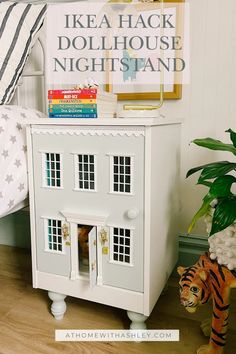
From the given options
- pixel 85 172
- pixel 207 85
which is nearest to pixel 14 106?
pixel 85 172

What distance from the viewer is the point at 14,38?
1.17m

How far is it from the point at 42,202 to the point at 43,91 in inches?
27.9

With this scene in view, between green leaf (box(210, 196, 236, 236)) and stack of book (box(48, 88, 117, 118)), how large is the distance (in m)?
0.43

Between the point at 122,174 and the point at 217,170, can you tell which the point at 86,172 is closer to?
the point at 122,174

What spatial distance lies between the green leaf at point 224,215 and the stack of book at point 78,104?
0.43m

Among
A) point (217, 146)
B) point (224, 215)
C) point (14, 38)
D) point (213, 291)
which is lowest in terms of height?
point (213, 291)

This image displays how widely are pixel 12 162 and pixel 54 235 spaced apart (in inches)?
10.0

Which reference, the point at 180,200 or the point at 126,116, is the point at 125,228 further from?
the point at 180,200

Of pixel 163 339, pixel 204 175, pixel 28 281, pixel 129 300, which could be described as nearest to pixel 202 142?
pixel 204 175

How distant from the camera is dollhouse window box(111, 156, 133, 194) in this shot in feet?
2.87

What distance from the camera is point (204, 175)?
0.80m

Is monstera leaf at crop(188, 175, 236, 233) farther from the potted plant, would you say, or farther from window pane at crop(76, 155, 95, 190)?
window pane at crop(76, 155, 95, 190)

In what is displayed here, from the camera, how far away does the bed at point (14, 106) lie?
96 centimetres

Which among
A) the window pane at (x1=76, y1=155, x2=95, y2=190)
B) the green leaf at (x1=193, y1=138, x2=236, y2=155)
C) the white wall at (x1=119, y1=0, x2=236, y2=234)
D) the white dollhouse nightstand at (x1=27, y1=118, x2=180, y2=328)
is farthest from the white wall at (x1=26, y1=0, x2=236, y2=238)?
the window pane at (x1=76, y1=155, x2=95, y2=190)
